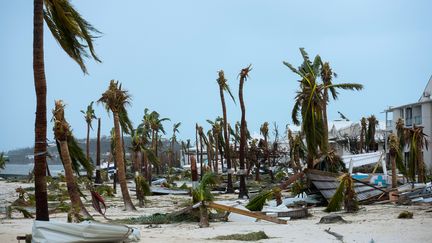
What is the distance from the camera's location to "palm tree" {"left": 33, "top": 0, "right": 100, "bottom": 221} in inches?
471

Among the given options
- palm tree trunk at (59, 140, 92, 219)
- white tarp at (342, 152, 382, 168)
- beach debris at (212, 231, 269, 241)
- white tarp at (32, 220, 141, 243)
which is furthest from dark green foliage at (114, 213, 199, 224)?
white tarp at (342, 152, 382, 168)

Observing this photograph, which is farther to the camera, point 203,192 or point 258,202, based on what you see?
point 258,202

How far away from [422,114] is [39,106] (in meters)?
45.6

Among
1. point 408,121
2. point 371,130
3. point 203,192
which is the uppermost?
point 408,121

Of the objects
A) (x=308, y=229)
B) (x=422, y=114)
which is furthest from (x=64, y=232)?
(x=422, y=114)

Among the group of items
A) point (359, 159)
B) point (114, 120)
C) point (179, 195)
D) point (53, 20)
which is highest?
point (53, 20)

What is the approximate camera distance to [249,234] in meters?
13.9

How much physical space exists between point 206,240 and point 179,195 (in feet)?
76.0

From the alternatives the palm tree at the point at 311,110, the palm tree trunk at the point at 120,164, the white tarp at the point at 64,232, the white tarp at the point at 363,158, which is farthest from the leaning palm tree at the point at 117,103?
the white tarp at the point at 363,158

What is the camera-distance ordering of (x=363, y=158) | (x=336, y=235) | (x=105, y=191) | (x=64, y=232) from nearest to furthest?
(x=64, y=232) < (x=336, y=235) < (x=363, y=158) < (x=105, y=191)

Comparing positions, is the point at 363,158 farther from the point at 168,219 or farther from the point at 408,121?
the point at 408,121

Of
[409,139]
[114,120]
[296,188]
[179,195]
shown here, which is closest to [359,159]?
[409,139]

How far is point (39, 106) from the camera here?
1190 centimetres

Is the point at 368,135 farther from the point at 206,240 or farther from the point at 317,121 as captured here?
the point at 206,240
